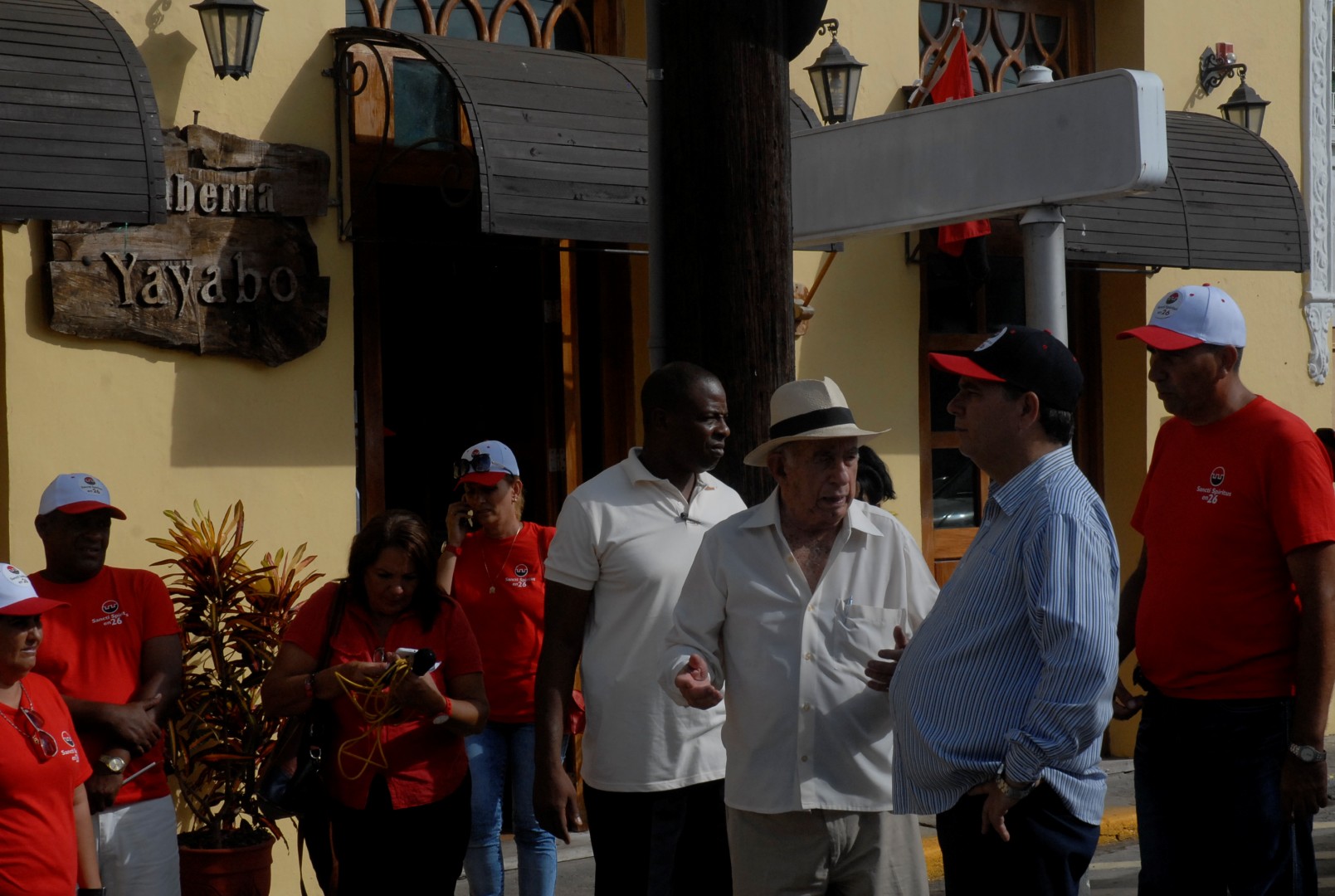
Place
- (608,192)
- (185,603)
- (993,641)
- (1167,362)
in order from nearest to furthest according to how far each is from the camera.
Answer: (993,641) < (1167,362) < (185,603) < (608,192)

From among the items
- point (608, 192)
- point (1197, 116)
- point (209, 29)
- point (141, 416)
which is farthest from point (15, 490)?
point (1197, 116)

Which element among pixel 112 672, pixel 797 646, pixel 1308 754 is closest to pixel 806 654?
pixel 797 646

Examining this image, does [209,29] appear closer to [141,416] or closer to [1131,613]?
[141,416]

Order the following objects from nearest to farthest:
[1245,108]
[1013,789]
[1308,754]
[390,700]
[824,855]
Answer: [1013,789], [824,855], [1308,754], [390,700], [1245,108]

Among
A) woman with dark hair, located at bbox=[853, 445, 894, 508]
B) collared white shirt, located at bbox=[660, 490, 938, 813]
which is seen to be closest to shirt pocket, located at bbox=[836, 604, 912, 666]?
collared white shirt, located at bbox=[660, 490, 938, 813]

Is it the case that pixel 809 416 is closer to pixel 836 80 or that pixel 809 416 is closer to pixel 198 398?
pixel 198 398

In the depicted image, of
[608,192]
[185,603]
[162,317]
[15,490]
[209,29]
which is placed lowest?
[185,603]

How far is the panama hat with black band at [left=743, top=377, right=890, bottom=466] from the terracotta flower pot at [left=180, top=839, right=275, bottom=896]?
9.69ft

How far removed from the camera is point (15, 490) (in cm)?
610

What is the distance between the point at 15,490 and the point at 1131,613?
4099 millimetres

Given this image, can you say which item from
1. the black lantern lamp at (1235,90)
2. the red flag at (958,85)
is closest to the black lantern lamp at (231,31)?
the red flag at (958,85)

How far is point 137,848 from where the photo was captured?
16.6 feet

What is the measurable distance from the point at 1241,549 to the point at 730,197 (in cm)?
165

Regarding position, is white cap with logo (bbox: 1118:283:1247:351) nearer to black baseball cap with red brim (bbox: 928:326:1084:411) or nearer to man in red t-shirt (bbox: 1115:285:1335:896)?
man in red t-shirt (bbox: 1115:285:1335:896)
